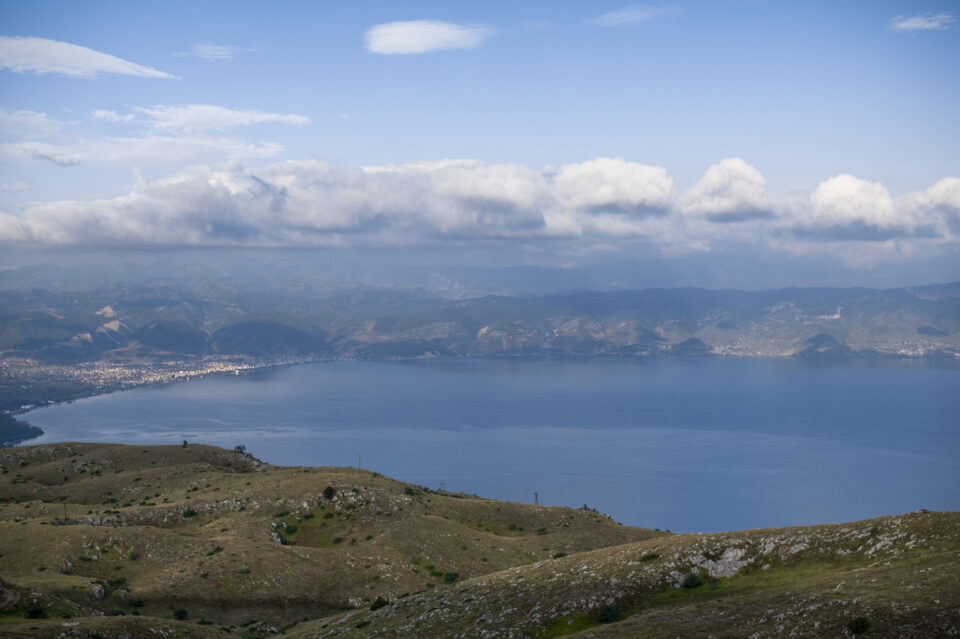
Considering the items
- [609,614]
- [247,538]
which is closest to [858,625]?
[609,614]

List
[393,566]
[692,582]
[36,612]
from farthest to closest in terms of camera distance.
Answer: [393,566], [36,612], [692,582]

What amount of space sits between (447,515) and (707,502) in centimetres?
13694

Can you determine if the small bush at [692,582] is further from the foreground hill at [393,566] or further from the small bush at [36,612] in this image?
the small bush at [36,612]

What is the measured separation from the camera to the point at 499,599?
30531 millimetres

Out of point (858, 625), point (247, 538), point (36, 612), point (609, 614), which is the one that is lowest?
point (247, 538)

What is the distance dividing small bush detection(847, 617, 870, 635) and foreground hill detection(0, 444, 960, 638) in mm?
55

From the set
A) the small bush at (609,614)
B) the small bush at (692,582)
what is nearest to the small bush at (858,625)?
the small bush at (692,582)

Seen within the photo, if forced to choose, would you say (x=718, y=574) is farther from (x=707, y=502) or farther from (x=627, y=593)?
(x=707, y=502)

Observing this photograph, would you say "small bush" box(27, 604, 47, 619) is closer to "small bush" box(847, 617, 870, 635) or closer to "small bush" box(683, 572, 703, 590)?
"small bush" box(683, 572, 703, 590)

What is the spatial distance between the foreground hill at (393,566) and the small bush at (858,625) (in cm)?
6

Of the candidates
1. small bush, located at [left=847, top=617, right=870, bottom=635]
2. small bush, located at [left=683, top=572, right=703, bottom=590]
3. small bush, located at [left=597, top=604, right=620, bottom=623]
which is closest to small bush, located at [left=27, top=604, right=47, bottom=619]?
small bush, located at [left=597, top=604, right=620, bottom=623]

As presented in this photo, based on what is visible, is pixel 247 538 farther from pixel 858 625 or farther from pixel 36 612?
pixel 858 625

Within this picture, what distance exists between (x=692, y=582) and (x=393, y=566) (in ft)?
89.1

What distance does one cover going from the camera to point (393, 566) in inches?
1911
